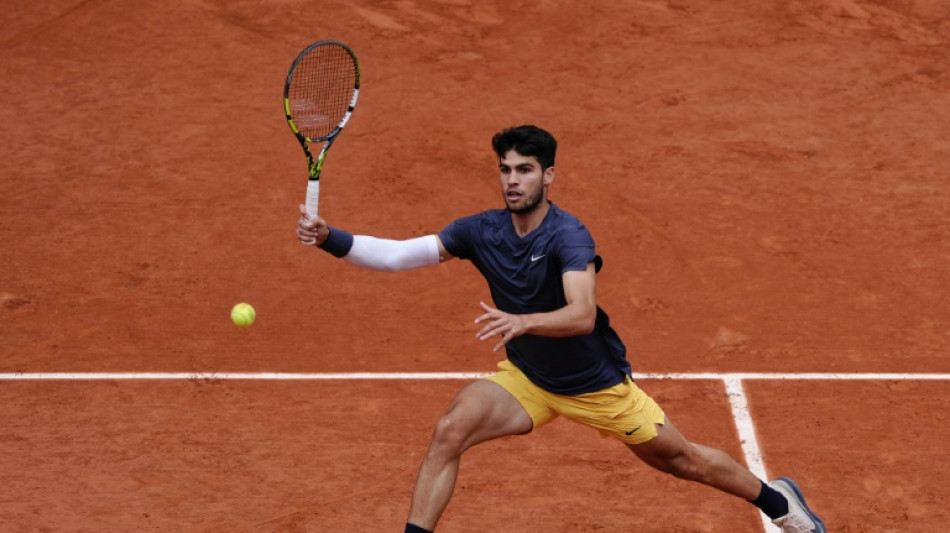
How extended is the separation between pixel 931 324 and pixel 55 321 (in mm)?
6537

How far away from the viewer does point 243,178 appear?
39.1 feet

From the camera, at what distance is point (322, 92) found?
33.3 ft

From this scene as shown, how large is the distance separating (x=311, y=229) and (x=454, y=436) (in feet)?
4.13

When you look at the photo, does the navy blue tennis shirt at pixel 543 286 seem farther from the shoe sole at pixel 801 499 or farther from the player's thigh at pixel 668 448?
the shoe sole at pixel 801 499

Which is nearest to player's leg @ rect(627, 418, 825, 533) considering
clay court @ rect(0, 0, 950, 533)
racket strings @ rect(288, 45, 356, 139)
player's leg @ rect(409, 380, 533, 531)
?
clay court @ rect(0, 0, 950, 533)

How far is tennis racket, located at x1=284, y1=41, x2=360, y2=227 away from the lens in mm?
7340

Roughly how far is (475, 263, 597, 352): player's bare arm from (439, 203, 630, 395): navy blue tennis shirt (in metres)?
0.17

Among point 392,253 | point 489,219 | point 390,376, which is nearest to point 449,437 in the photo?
point 392,253

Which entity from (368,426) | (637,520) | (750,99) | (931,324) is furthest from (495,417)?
(750,99)

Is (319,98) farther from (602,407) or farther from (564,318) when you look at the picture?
(564,318)

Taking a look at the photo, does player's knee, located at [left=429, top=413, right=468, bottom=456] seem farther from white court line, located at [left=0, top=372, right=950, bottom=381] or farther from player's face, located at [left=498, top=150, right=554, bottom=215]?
white court line, located at [left=0, top=372, right=950, bottom=381]

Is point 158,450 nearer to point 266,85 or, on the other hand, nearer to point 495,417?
point 495,417

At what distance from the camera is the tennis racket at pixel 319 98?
7.34 metres

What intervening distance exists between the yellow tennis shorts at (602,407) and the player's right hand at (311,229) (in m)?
1.19
